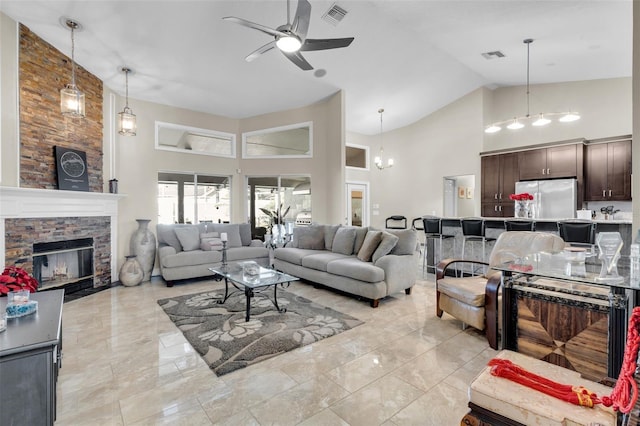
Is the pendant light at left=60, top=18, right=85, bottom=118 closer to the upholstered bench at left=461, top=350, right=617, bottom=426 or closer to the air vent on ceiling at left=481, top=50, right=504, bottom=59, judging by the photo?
the upholstered bench at left=461, top=350, right=617, bottom=426

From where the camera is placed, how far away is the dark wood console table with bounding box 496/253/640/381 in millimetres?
1719

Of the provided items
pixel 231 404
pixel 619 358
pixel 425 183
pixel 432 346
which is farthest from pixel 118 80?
pixel 425 183

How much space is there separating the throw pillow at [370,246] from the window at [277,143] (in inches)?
119

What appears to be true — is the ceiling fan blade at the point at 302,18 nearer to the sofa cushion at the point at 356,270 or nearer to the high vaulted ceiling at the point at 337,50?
the high vaulted ceiling at the point at 337,50

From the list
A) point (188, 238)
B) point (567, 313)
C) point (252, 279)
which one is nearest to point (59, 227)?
point (188, 238)

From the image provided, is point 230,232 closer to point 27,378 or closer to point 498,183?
point 27,378

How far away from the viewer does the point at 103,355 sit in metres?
2.59

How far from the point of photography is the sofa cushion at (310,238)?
17.6 ft

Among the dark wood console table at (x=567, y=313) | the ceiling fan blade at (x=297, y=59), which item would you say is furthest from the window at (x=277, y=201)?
the dark wood console table at (x=567, y=313)

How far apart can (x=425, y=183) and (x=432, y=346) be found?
20.1ft

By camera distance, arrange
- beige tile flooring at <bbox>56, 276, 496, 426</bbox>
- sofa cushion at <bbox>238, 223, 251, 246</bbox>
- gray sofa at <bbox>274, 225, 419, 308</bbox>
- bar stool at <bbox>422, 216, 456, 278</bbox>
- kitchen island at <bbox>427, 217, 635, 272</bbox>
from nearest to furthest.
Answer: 1. beige tile flooring at <bbox>56, 276, 496, 426</bbox>
2. gray sofa at <bbox>274, 225, 419, 308</bbox>
3. kitchen island at <bbox>427, 217, 635, 272</bbox>
4. bar stool at <bbox>422, 216, 456, 278</bbox>
5. sofa cushion at <bbox>238, 223, 251, 246</bbox>

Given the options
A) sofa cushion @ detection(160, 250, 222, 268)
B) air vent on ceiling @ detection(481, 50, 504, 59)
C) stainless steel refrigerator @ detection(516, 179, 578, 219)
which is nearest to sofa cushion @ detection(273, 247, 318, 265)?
sofa cushion @ detection(160, 250, 222, 268)

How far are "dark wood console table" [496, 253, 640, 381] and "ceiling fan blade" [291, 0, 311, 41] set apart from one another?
270cm

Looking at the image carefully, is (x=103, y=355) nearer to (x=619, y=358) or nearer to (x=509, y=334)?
(x=509, y=334)
